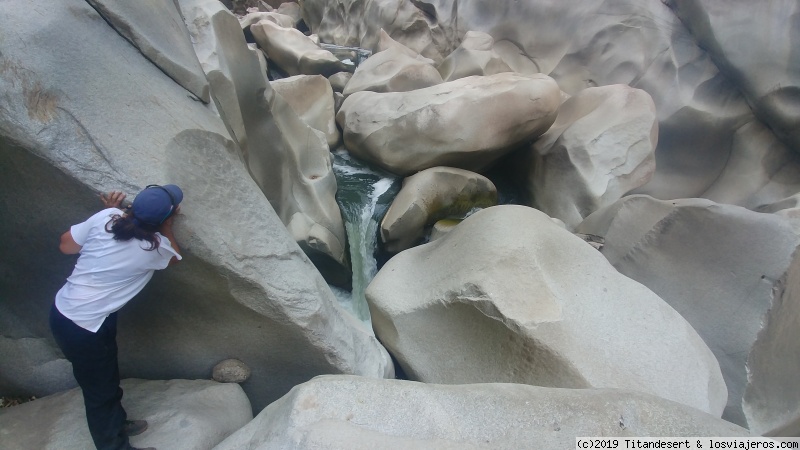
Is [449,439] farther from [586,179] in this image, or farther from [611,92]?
[611,92]

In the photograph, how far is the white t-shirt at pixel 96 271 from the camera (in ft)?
5.24

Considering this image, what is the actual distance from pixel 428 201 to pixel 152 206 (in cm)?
328

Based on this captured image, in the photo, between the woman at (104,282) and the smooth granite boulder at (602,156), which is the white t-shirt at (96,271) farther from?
the smooth granite boulder at (602,156)

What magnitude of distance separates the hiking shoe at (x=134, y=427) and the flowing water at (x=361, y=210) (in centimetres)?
240

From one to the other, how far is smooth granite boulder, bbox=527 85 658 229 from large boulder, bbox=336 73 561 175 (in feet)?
1.46

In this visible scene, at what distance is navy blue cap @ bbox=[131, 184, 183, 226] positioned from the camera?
1.59 m

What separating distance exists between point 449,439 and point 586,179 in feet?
13.7

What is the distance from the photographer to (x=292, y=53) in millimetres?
8164

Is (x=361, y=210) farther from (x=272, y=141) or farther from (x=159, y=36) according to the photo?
(x=159, y=36)

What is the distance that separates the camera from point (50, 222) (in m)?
1.80

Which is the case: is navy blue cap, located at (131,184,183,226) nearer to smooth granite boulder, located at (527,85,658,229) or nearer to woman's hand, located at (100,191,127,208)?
woman's hand, located at (100,191,127,208)

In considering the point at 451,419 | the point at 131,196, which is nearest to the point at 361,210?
the point at 131,196

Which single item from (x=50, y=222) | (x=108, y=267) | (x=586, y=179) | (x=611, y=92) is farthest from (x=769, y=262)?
(x=50, y=222)

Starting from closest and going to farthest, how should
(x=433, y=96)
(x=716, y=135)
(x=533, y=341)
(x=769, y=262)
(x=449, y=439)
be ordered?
(x=449, y=439), (x=533, y=341), (x=769, y=262), (x=433, y=96), (x=716, y=135)
